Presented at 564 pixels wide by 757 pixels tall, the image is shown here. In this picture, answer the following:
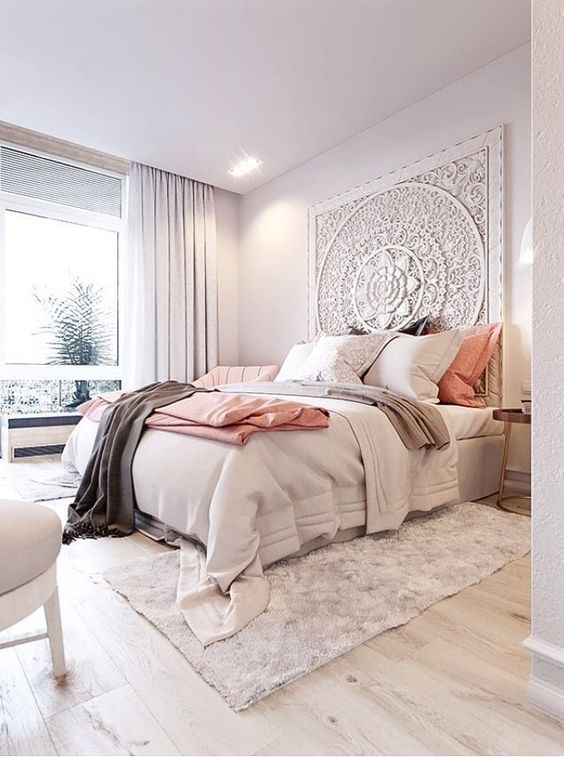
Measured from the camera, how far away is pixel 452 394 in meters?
2.91

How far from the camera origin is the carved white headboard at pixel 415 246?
10.2 ft

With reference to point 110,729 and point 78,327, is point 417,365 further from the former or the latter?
point 78,327

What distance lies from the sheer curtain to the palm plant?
31 cm

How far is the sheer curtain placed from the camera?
460cm

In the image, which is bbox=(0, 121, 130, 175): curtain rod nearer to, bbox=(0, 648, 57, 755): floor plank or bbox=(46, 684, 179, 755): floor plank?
bbox=(0, 648, 57, 755): floor plank

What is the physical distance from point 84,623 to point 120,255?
4088 millimetres

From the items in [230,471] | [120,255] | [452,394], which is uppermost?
[120,255]

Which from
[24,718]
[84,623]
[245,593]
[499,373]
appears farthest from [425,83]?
[24,718]

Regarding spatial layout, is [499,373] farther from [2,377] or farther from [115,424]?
[2,377]

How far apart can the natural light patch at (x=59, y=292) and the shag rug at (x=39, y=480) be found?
1107 millimetres

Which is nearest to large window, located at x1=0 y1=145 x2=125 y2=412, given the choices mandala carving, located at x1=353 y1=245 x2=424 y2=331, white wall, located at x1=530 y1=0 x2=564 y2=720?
mandala carving, located at x1=353 y1=245 x2=424 y2=331

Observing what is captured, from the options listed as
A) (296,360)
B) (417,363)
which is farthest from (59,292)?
(417,363)

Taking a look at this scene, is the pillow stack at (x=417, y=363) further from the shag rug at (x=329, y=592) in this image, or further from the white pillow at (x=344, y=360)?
the shag rug at (x=329, y=592)

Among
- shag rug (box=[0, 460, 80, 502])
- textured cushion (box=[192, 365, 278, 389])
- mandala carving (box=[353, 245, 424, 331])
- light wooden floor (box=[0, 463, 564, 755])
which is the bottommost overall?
light wooden floor (box=[0, 463, 564, 755])
